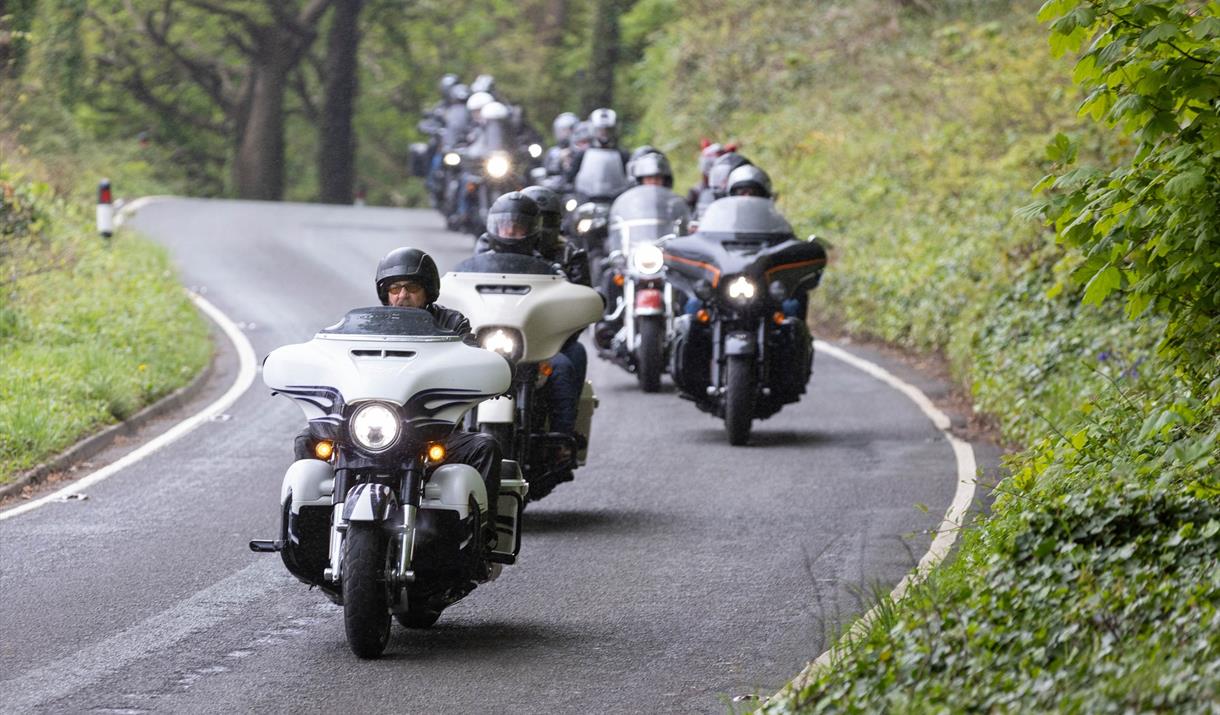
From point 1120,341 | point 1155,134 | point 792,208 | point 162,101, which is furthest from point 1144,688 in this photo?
point 162,101

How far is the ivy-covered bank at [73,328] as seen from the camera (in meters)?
14.3

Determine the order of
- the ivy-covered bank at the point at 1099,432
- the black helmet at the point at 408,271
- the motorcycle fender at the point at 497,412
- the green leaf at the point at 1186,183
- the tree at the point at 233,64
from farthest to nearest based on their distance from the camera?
the tree at the point at 233,64
the motorcycle fender at the point at 497,412
the black helmet at the point at 408,271
the green leaf at the point at 1186,183
the ivy-covered bank at the point at 1099,432

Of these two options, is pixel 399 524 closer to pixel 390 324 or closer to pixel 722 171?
pixel 390 324

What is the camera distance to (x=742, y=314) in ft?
48.5

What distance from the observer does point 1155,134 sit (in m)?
8.42

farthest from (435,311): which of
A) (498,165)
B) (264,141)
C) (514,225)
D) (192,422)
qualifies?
(264,141)

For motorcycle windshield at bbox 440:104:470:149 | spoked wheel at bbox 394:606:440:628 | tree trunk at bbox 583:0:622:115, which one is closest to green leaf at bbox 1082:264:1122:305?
spoked wheel at bbox 394:606:440:628

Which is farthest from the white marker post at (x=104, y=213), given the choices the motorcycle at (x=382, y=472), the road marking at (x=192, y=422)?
the motorcycle at (x=382, y=472)

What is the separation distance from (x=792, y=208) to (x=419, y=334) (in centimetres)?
2115

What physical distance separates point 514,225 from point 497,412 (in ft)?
4.43

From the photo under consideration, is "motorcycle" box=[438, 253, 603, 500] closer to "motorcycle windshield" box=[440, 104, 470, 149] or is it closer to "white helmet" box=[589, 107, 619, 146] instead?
"white helmet" box=[589, 107, 619, 146]

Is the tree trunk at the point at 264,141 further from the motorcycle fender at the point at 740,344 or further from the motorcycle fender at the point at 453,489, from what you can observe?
the motorcycle fender at the point at 453,489

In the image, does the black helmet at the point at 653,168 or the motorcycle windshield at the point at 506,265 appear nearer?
the motorcycle windshield at the point at 506,265

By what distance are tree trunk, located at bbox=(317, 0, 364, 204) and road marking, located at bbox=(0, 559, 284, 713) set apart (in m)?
42.0
